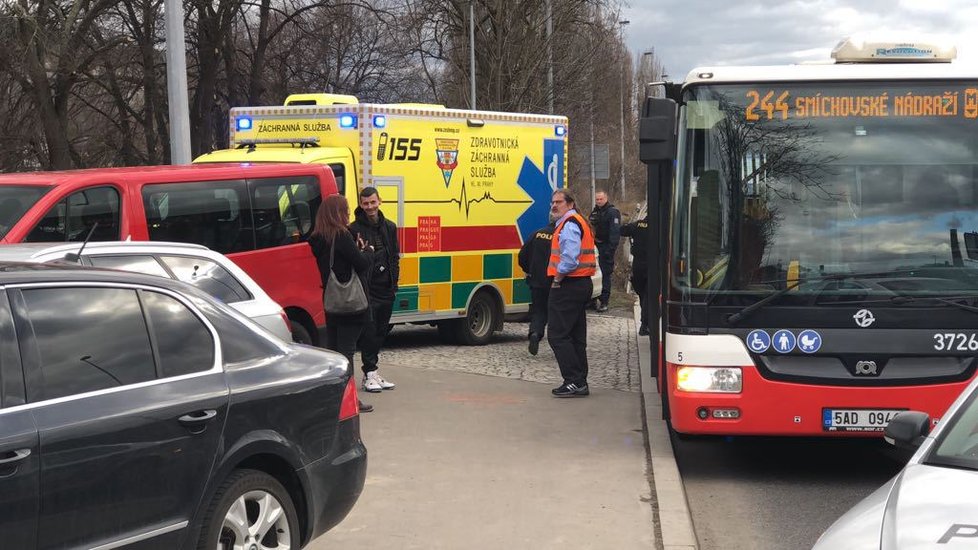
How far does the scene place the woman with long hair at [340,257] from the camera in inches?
378

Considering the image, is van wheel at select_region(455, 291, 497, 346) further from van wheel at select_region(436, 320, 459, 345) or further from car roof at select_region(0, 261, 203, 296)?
car roof at select_region(0, 261, 203, 296)

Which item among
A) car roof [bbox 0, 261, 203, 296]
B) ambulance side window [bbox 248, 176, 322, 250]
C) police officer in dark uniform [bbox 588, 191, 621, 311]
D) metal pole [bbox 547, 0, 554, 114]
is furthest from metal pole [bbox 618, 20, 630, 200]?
car roof [bbox 0, 261, 203, 296]

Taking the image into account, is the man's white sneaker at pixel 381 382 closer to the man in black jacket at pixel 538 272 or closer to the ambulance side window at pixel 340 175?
the man in black jacket at pixel 538 272

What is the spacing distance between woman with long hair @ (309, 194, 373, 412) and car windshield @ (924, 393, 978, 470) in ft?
19.0

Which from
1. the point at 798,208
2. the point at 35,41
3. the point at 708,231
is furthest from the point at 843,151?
the point at 35,41

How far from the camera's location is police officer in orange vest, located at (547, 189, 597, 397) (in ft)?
34.5

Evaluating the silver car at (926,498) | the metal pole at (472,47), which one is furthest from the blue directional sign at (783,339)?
the metal pole at (472,47)

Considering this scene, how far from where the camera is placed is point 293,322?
10.9m

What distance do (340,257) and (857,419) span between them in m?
4.07

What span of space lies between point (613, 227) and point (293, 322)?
8.98 meters

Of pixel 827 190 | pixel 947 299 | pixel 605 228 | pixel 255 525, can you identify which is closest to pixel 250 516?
pixel 255 525

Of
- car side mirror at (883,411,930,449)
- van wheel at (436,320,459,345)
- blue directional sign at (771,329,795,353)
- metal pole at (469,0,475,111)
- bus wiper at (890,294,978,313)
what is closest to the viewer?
car side mirror at (883,411,930,449)

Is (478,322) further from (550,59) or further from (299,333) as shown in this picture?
(550,59)

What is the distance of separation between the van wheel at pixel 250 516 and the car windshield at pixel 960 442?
248 cm
